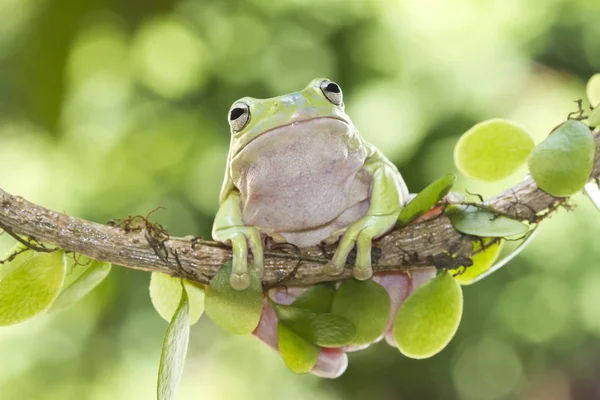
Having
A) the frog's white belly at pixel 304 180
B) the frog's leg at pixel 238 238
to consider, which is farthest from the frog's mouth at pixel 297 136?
the frog's leg at pixel 238 238

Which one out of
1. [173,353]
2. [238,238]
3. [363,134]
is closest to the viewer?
[173,353]

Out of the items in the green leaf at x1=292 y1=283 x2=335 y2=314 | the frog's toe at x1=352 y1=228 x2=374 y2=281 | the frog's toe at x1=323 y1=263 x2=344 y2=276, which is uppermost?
the frog's toe at x1=352 y1=228 x2=374 y2=281

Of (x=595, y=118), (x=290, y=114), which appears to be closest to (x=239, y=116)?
(x=290, y=114)

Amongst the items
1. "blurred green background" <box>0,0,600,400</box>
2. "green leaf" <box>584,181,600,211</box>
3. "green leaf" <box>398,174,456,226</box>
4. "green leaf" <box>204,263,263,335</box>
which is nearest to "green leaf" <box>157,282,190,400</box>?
"green leaf" <box>204,263,263,335</box>

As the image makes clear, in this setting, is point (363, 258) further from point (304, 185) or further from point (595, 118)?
point (595, 118)

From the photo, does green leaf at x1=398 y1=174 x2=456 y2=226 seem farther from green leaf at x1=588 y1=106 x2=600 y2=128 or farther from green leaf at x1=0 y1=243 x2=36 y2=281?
green leaf at x1=0 y1=243 x2=36 y2=281

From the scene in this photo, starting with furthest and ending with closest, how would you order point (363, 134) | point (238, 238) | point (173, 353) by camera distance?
point (363, 134)
point (238, 238)
point (173, 353)

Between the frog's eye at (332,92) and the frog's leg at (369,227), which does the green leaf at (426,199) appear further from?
the frog's eye at (332,92)

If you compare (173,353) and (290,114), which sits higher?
(290,114)
